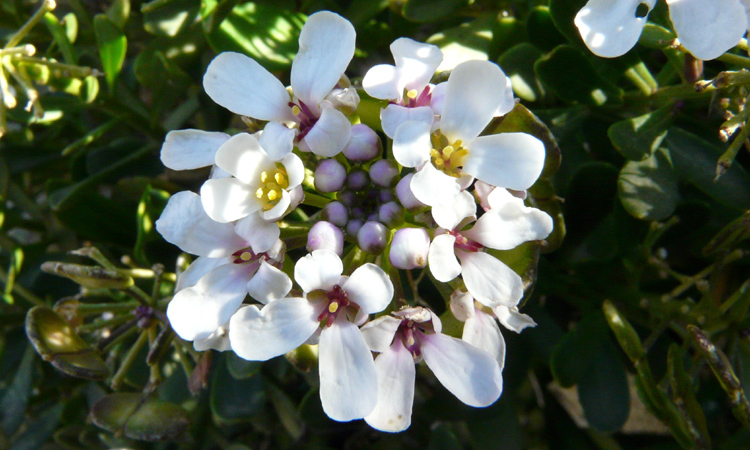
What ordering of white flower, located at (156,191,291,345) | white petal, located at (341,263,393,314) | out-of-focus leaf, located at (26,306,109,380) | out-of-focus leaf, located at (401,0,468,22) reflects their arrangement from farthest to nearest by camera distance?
out-of-focus leaf, located at (401,0,468,22) → out-of-focus leaf, located at (26,306,109,380) → white flower, located at (156,191,291,345) → white petal, located at (341,263,393,314)

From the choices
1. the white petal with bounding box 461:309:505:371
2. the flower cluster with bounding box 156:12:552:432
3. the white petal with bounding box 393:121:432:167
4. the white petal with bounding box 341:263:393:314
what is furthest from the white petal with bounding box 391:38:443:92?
the white petal with bounding box 461:309:505:371

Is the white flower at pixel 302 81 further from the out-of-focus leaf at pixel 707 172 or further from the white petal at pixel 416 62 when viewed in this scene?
the out-of-focus leaf at pixel 707 172

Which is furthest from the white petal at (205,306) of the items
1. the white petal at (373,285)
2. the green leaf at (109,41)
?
the green leaf at (109,41)

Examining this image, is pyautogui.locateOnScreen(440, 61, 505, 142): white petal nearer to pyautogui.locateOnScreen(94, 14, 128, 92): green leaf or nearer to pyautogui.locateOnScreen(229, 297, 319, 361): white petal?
pyautogui.locateOnScreen(229, 297, 319, 361): white petal

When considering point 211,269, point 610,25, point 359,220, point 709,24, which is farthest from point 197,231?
point 709,24

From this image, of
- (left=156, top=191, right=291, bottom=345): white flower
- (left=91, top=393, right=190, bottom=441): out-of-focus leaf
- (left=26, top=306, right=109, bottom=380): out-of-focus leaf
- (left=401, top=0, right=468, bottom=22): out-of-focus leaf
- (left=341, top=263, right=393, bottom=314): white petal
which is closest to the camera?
(left=341, top=263, right=393, bottom=314): white petal

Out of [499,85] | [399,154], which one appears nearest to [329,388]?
[399,154]
